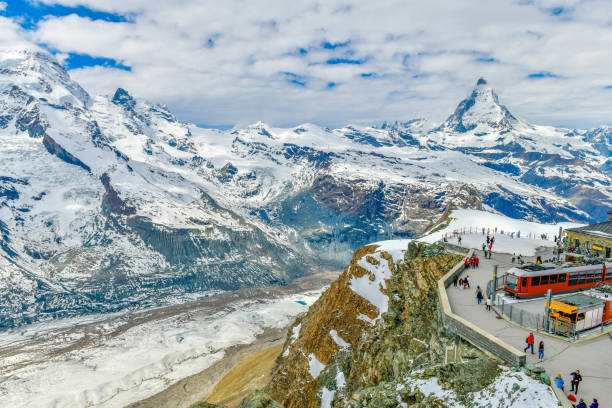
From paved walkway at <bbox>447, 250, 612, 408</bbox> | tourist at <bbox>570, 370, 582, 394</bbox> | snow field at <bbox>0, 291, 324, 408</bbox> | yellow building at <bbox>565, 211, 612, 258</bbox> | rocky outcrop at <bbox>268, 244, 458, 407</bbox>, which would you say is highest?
yellow building at <bbox>565, 211, 612, 258</bbox>

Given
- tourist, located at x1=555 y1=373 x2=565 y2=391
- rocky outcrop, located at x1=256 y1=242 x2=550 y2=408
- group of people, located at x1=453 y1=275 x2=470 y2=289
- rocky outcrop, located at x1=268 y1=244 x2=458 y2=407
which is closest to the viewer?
tourist, located at x1=555 y1=373 x2=565 y2=391

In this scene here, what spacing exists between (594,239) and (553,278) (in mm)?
24879

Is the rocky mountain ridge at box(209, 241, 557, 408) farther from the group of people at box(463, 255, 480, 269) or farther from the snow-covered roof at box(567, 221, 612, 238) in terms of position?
the snow-covered roof at box(567, 221, 612, 238)

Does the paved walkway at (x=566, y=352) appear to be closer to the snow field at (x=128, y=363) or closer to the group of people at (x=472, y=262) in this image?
the group of people at (x=472, y=262)

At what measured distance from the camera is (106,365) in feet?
459

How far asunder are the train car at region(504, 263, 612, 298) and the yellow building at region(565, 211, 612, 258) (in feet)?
52.2

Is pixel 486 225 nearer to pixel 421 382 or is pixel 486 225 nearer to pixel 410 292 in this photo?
pixel 410 292

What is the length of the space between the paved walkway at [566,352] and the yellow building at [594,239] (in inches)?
1174

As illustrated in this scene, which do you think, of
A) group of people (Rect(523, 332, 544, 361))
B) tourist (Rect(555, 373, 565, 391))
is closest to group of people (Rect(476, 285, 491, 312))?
group of people (Rect(523, 332, 544, 361))

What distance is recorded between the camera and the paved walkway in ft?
60.4

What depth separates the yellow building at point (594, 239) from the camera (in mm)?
47938

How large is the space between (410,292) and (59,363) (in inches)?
6232

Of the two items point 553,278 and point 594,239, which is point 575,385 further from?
point 594,239

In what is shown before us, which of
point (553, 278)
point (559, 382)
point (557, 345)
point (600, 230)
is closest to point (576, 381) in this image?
point (559, 382)
